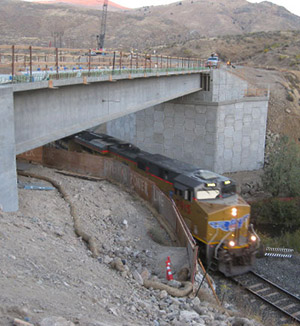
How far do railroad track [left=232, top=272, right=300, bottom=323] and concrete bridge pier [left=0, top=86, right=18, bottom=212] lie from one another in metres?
9.16

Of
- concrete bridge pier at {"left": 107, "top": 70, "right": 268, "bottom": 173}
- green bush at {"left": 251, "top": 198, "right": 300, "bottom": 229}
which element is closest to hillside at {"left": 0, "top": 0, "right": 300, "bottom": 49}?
concrete bridge pier at {"left": 107, "top": 70, "right": 268, "bottom": 173}

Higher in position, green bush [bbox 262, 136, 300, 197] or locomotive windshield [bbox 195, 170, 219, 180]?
locomotive windshield [bbox 195, 170, 219, 180]

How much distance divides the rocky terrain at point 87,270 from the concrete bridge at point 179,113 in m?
3.96

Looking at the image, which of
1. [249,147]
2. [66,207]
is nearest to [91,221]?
[66,207]

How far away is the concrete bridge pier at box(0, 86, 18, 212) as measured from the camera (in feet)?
41.3

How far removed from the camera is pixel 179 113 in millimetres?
34000

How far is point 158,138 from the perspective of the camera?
35469mm

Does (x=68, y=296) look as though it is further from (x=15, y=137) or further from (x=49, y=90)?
(x=49, y=90)

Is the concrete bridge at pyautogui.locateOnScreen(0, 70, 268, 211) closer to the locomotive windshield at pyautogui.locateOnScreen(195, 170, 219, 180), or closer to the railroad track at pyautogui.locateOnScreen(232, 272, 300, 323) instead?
the locomotive windshield at pyautogui.locateOnScreen(195, 170, 219, 180)

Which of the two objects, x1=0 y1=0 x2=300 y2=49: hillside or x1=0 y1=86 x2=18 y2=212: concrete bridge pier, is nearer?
x1=0 y1=86 x2=18 y2=212: concrete bridge pier

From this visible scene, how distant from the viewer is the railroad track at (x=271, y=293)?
14.3 m

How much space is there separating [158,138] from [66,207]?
64.9ft

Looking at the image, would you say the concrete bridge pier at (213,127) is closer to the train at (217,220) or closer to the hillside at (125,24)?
the train at (217,220)

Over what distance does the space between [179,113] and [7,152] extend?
2243 cm
